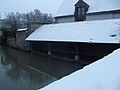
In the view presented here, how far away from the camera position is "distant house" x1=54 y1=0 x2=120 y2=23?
2378 centimetres

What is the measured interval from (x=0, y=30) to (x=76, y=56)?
29933 mm

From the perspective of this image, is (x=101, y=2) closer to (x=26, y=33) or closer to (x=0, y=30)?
(x=26, y=33)

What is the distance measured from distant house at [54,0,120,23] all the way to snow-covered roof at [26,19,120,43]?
5017 mm

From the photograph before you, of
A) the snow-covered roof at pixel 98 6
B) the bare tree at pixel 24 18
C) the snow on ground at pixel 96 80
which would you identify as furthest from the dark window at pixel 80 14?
the snow on ground at pixel 96 80

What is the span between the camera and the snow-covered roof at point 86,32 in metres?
15.5

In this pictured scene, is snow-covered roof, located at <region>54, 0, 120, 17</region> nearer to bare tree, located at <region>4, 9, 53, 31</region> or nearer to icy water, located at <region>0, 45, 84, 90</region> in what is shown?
icy water, located at <region>0, 45, 84, 90</region>

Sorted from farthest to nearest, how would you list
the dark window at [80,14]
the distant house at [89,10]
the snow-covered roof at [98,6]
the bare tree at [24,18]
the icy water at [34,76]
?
the bare tree at [24,18]
the dark window at [80,14]
the snow-covered roof at [98,6]
the distant house at [89,10]
the icy water at [34,76]

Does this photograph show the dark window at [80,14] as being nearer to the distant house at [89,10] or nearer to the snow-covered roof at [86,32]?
the distant house at [89,10]

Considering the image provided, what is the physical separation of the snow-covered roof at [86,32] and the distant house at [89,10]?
198 inches

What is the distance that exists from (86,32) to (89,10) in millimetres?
8829

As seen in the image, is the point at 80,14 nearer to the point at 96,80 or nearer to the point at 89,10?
the point at 89,10

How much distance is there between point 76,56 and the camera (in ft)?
57.1

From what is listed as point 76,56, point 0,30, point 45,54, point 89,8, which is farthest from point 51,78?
point 0,30

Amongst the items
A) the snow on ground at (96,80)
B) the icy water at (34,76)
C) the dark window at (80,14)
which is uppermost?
the dark window at (80,14)
